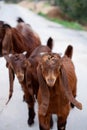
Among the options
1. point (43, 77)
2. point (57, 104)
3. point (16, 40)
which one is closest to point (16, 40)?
point (16, 40)

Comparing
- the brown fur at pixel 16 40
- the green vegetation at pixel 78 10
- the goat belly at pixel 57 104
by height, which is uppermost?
the goat belly at pixel 57 104

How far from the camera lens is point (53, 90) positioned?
5461 mm

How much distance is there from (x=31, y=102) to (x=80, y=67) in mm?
6112

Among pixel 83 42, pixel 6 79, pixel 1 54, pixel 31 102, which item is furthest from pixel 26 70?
pixel 83 42

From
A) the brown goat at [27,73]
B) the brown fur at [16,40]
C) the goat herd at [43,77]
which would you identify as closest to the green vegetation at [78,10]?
the brown fur at [16,40]

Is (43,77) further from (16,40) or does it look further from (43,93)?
(16,40)

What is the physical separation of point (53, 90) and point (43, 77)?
11.8 inches

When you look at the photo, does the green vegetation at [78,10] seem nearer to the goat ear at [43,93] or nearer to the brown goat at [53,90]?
the brown goat at [53,90]

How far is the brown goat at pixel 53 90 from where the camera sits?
508cm

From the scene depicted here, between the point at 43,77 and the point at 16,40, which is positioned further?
the point at 16,40

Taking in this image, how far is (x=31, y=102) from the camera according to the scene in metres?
7.08

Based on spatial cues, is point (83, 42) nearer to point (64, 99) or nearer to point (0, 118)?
point (0, 118)

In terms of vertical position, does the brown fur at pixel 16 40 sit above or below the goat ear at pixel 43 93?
below

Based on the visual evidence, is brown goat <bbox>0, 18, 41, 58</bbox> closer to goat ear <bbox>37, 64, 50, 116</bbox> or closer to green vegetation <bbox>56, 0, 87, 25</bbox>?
goat ear <bbox>37, 64, 50, 116</bbox>
